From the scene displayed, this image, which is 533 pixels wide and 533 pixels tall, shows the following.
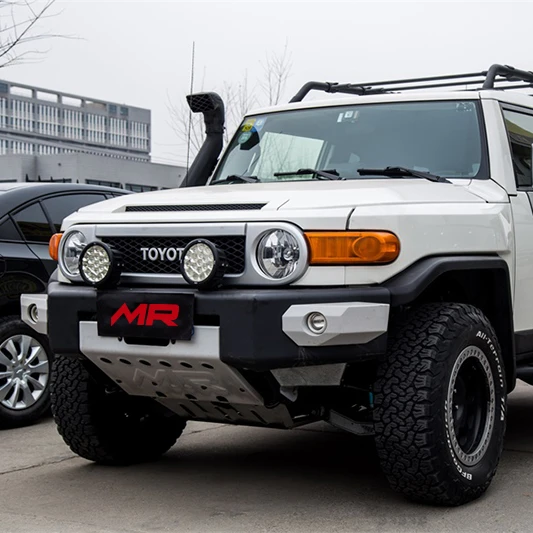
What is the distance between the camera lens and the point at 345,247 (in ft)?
14.3

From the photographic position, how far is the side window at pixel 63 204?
7.43 metres

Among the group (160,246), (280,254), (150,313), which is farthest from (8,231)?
(280,254)

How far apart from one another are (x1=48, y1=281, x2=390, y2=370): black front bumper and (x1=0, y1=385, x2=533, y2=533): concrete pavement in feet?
2.45

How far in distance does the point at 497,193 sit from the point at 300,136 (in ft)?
4.22

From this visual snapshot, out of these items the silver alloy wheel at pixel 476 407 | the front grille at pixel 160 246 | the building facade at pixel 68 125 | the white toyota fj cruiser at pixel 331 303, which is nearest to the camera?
the white toyota fj cruiser at pixel 331 303

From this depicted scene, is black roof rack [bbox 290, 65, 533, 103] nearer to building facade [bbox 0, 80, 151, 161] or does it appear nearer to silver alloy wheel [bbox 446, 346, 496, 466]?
silver alloy wheel [bbox 446, 346, 496, 466]

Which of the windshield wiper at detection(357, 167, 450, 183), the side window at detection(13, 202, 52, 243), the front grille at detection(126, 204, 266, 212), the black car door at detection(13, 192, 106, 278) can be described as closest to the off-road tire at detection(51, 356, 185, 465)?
the front grille at detection(126, 204, 266, 212)

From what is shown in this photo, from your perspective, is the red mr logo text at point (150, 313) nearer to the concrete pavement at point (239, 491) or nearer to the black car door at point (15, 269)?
the concrete pavement at point (239, 491)

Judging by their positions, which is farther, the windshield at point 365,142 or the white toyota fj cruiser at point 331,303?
the windshield at point 365,142

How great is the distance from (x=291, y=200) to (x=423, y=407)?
1.08 m

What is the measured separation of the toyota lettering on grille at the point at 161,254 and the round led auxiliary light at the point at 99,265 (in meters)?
0.13

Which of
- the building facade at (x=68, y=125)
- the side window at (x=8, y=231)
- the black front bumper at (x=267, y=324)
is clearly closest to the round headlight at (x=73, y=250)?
the black front bumper at (x=267, y=324)

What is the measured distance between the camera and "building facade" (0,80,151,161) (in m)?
136

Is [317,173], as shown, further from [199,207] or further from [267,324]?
[267,324]
